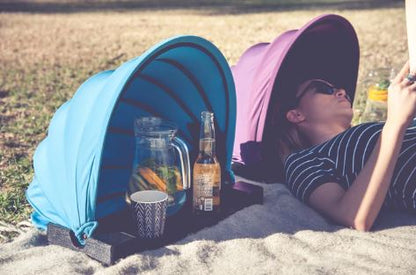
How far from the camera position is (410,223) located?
2.88 meters

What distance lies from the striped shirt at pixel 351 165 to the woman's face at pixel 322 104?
0.78ft

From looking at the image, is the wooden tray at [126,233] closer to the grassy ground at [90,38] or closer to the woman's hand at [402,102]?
the grassy ground at [90,38]

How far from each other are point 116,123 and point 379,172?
1.21m

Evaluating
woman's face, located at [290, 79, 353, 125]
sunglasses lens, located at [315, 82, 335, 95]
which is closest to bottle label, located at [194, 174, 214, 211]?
woman's face, located at [290, 79, 353, 125]

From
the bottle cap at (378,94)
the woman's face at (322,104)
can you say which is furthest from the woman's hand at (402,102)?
the bottle cap at (378,94)

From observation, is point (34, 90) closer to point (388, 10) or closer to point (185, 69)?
point (185, 69)

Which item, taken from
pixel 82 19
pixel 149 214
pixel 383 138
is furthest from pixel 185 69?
pixel 82 19

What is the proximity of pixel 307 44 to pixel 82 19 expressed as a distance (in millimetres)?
9834

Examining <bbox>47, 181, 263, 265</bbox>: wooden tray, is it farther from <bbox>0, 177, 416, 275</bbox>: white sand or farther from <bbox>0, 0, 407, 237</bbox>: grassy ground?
<bbox>0, 0, 407, 237</bbox>: grassy ground

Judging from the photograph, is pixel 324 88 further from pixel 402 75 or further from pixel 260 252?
pixel 260 252

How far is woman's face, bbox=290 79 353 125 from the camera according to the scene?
10.6ft

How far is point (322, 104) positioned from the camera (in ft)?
10.7

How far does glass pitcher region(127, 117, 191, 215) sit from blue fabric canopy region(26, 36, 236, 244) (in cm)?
15

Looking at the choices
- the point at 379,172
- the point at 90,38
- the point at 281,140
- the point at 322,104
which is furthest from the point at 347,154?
the point at 90,38
